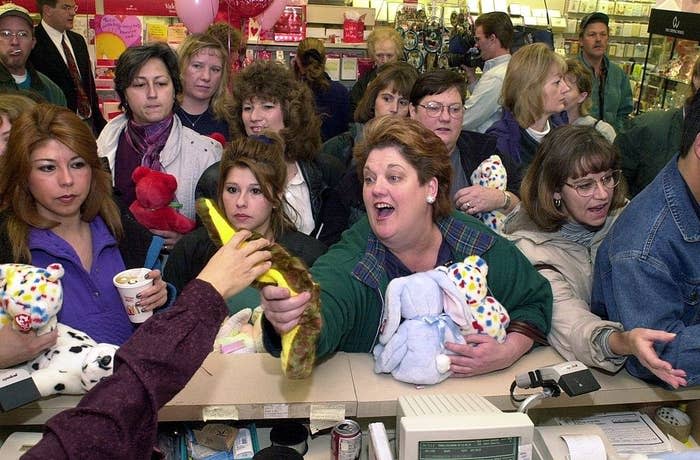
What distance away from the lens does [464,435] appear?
53.5 inches

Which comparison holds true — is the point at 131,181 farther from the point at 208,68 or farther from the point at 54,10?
Result: the point at 54,10

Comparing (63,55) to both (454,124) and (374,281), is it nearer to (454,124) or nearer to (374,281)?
(454,124)

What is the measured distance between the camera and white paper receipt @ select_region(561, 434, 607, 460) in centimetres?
160

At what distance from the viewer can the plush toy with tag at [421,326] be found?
1782 mm

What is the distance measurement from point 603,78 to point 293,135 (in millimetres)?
3165

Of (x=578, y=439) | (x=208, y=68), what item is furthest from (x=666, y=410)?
(x=208, y=68)

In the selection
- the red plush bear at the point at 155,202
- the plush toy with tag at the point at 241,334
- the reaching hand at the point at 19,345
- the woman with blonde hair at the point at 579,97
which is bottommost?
the plush toy with tag at the point at 241,334

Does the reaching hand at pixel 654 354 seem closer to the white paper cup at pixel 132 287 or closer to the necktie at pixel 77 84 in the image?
the white paper cup at pixel 132 287

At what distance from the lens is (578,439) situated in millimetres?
1632

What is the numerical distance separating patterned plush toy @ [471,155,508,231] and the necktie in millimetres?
3487

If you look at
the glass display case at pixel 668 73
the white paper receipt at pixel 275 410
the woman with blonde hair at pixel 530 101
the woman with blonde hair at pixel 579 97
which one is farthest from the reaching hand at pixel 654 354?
the glass display case at pixel 668 73

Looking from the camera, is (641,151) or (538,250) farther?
(641,151)

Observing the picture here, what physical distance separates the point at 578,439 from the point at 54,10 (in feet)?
15.8

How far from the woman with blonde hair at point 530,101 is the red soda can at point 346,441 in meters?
2.17
